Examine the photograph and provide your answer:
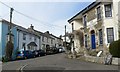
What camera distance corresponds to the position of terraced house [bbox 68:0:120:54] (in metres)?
27.5

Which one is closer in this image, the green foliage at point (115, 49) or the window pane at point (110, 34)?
the green foliage at point (115, 49)

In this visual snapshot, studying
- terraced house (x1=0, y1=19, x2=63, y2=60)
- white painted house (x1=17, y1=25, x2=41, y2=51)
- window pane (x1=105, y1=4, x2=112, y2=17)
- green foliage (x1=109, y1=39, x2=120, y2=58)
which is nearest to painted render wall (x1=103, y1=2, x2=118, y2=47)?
window pane (x1=105, y1=4, x2=112, y2=17)

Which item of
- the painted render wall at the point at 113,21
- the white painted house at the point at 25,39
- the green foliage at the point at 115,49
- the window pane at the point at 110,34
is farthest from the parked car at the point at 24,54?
the green foliage at the point at 115,49

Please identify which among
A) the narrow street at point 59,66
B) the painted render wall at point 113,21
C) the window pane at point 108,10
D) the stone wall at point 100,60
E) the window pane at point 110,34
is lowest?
the narrow street at point 59,66

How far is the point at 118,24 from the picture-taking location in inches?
1027

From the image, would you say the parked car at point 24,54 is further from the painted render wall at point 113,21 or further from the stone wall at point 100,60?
the painted render wall at point 113,21

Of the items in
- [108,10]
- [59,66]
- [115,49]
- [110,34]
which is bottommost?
[59,66]

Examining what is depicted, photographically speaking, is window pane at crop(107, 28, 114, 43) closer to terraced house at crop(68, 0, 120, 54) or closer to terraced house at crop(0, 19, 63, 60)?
terraced house at crop(68, 0, 120, 54)

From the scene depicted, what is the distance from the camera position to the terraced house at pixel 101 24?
1083 inches

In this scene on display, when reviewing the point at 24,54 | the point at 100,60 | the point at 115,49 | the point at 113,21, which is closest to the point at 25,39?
the point at 24,54

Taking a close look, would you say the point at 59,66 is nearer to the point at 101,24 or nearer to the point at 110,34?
the point at 110,34

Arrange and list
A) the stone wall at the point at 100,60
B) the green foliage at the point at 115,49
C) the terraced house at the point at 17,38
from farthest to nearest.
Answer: the terraced house at the point at 17,38 → the green foliage at the point at 115,49 → the stone wall at the point at 100,60

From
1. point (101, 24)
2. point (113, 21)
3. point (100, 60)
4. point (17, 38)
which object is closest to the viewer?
point (100, 60)

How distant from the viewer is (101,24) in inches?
1145
